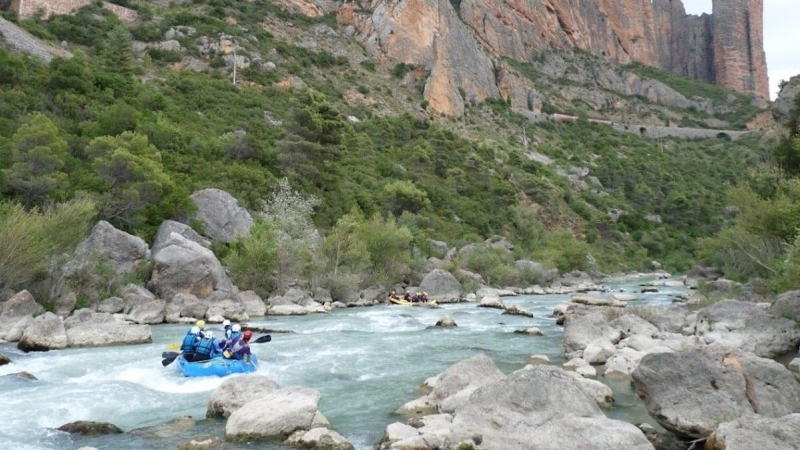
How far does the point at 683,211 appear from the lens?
68.6 m

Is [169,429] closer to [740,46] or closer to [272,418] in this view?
[272,418]

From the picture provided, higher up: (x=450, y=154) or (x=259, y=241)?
(x=450, y=154)

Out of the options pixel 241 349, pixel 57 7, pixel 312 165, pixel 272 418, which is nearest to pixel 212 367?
pixel 241 349

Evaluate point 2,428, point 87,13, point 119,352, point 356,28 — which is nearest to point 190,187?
point 119,352

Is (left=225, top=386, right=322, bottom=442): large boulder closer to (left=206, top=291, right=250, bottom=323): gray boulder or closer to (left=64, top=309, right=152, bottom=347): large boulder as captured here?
(left=64, top=309, right=152, bottom=347): large boulder

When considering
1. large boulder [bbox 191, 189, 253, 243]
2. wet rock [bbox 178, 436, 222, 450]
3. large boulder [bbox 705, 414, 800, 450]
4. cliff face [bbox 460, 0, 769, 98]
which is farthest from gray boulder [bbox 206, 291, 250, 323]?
cliff face [bbox 460, 0, 769, 98]

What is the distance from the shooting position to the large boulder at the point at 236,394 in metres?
8.77

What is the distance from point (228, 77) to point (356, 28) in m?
26.4

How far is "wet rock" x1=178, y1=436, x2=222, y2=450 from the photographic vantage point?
7148mm

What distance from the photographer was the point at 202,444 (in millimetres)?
7203

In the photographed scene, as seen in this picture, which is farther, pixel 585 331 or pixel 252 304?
pixel 252 304

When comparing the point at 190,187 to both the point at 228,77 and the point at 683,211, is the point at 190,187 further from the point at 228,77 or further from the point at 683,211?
the point at 683,211

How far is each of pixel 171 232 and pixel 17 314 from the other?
30.7 feet

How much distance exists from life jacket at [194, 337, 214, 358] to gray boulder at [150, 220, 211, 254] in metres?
14.4
